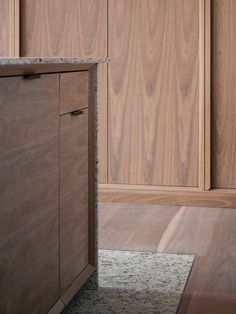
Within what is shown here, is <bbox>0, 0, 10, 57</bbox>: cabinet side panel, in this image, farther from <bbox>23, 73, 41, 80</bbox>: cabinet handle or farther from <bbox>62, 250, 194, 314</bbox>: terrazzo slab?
<bbox>23, 73, 41, 80</bbox>: cabinet handle

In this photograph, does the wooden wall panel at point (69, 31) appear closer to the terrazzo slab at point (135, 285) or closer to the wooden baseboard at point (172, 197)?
Answer: the wooden baseboard at point (172, 197)

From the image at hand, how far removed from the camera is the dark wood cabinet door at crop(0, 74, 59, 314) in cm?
158

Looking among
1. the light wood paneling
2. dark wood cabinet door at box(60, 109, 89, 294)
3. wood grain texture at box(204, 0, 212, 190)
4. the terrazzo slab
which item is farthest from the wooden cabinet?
the light wood paneling

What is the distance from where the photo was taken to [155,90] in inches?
154

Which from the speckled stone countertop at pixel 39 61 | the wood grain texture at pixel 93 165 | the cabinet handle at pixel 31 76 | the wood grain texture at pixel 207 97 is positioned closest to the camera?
the speckled stone countertop at pixel 39 61

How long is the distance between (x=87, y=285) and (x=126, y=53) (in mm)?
1835

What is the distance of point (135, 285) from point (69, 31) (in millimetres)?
1955

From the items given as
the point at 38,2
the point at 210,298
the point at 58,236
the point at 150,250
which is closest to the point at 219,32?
the point at 38,2

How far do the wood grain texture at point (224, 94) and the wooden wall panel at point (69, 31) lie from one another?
0.65 meters

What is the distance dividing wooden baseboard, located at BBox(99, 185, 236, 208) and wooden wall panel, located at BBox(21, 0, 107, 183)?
0.37 feet

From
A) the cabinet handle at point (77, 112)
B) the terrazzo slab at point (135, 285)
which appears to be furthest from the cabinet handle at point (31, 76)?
the terrazzo slab at point (135, 285)

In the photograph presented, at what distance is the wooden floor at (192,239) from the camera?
2.36 m

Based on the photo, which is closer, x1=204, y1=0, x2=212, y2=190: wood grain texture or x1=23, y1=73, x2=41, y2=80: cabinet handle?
x1=23, y1=73, x2=41, y2=80: cabinet handle

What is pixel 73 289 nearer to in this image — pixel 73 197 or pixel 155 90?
pixel 73 197
